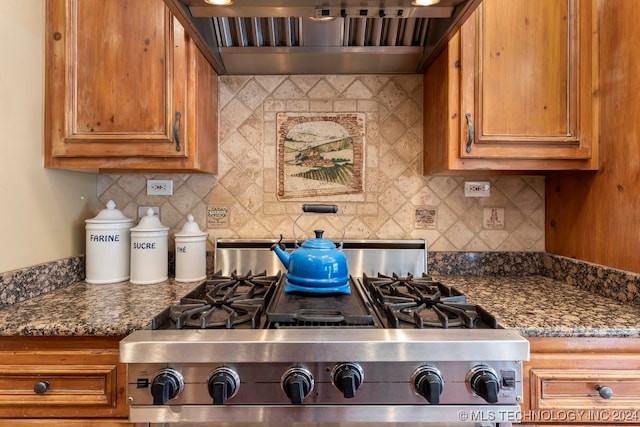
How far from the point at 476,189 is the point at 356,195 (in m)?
0.55

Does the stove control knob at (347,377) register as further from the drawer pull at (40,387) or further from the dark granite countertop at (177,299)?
the drawer pull at (40,387)

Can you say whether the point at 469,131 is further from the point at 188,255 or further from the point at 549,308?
the point at 188,255

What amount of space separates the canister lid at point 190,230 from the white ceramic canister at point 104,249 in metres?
0.24

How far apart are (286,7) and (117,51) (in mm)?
677

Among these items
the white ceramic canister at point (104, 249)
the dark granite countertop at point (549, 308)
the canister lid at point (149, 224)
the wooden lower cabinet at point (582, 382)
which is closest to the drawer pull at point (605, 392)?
the wooden lower cabinet at point (582, 382)

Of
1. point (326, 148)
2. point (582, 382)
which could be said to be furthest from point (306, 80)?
point (582, 382)

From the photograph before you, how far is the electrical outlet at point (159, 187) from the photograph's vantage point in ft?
5.33

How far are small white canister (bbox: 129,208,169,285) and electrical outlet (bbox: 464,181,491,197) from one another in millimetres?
1368

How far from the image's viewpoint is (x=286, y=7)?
109cm

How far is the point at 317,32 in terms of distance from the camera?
139 cm

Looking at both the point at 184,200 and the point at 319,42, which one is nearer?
the point at 319,42

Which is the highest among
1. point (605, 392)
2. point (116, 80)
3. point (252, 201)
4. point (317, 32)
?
point (317, 32)

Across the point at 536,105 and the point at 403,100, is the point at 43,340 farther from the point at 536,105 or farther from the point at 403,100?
the point at 536,105

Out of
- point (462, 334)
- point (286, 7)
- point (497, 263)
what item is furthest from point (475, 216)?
point (286, 7)
